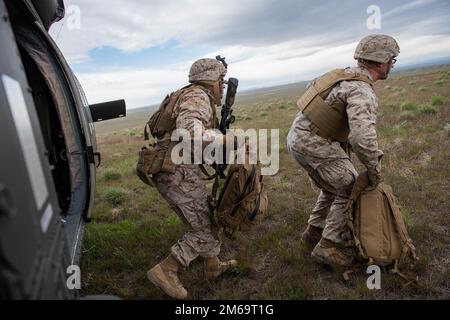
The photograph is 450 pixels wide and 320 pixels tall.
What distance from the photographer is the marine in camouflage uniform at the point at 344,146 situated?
3.68m

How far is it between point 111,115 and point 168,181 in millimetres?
2005

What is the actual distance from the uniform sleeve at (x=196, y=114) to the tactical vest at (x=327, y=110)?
1148mm

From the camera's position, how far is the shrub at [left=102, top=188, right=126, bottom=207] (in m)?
7.51

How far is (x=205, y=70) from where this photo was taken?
3.99 m

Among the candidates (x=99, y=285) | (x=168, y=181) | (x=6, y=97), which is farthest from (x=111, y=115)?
(x=6, y=97)

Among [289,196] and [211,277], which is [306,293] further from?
[289,196]

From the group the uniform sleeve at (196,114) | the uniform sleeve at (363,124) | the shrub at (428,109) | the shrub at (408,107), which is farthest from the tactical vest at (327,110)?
the shrub at (408,107)

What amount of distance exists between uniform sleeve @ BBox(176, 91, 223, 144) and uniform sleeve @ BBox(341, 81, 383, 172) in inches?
52.7

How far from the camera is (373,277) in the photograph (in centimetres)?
374

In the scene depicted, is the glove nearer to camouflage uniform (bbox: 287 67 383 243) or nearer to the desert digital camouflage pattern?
camouflage uniform (bbox: 287 67 383 243)

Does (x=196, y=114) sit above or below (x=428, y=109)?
above

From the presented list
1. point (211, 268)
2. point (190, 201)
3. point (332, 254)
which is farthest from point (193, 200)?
point (332, 254)

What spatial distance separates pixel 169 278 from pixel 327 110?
95.3 inches

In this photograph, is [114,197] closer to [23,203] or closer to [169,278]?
[169,278]
